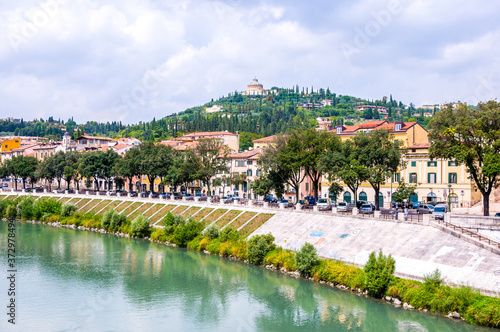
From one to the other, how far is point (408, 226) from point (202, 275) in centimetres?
1977

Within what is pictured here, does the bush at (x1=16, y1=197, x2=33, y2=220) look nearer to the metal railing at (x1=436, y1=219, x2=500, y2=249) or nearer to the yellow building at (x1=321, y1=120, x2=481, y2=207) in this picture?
the yellow building at (x1=321, y1=120, x2=481, y2=207)

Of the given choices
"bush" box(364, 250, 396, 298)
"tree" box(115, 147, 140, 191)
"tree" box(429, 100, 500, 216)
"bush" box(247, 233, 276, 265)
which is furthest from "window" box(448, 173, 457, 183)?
"tree" box(115, 147, 140, 191)

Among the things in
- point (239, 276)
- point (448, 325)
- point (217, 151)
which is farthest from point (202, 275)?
point (217, 151)

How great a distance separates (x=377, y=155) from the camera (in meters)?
56.0

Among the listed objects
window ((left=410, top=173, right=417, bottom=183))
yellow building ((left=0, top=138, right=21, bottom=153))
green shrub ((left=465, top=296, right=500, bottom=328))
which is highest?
yellow building ((left=0, top=138, right=21, bottom=153))

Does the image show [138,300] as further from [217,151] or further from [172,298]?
[217,151]

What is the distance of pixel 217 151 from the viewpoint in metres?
83.8

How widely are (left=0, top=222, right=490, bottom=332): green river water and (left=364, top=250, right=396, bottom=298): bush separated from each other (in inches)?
36.5

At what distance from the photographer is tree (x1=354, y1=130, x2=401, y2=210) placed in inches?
2175

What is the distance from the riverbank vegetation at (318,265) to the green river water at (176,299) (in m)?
0.89

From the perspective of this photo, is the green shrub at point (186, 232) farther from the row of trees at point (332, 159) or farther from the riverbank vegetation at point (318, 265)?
the row of trees at point (332, 159)

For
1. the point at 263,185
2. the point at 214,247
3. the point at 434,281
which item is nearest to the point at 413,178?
the point at 263,185

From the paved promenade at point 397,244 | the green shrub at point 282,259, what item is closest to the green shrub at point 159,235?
the paved promenade at point 397,244

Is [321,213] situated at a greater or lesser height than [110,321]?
greater
